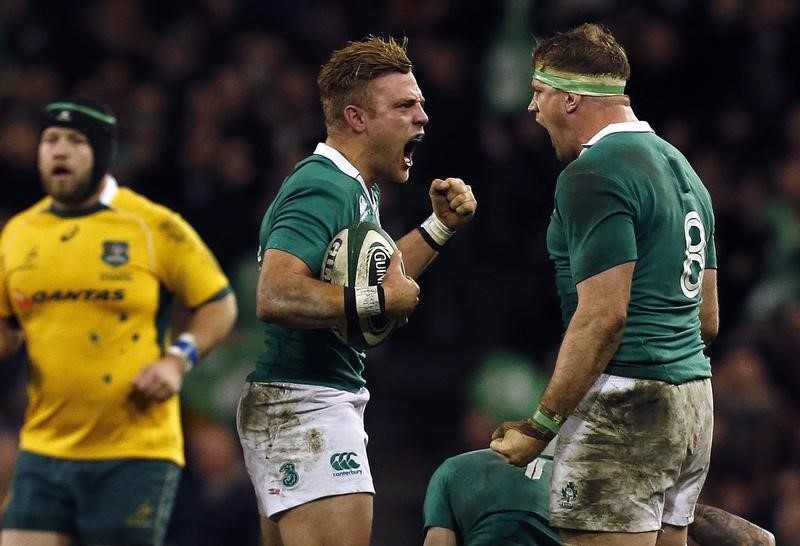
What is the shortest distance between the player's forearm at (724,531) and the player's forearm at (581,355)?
103 cm

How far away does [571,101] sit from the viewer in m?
4.94

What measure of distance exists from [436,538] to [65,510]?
2.22 meters

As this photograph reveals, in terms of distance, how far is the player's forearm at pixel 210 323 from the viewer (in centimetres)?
677

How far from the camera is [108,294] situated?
6586 mm

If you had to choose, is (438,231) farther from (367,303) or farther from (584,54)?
(584,54)

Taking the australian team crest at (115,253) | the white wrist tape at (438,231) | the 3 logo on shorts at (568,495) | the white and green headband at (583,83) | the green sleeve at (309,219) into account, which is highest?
the white and green headband at (583,83)

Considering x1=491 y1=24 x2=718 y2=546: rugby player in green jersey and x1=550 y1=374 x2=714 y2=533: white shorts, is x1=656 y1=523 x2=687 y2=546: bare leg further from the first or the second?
x1=550 y1=374 x2=714 y2=533: white shorts

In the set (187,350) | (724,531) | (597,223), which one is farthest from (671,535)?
(187,350)

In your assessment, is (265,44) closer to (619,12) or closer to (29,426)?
(619,12)

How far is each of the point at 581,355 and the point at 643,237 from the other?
452 mm

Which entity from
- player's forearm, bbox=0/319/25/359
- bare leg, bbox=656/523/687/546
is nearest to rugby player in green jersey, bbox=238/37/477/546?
bare leg, bbox=656/523/687/546

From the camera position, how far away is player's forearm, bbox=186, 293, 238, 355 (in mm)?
6773

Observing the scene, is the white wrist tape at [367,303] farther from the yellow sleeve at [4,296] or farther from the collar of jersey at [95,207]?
the yellow sleeve at [4,296]

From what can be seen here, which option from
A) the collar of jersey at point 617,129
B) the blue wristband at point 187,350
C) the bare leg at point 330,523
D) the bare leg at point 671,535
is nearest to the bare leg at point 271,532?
the bare leg at point 330,523
